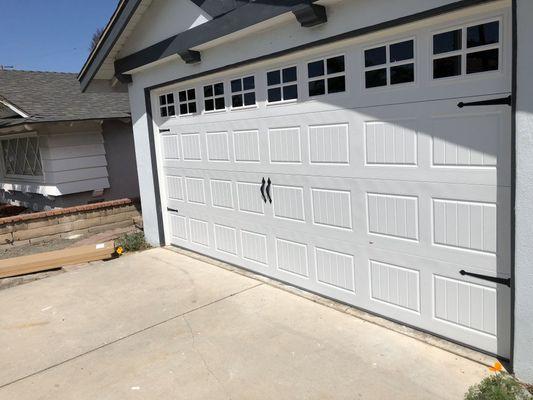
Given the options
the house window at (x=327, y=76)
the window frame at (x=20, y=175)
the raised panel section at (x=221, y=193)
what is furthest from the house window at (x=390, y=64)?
the window frame at (x=20, y=175)

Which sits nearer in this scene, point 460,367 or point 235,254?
point 460,367

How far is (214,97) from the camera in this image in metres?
6.05

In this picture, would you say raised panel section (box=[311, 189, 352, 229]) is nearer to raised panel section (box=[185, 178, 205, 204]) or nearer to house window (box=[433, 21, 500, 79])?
house window (box=[433, 21, 500, 79])

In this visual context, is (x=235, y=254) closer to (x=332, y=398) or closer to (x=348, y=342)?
(x=348, y=342)

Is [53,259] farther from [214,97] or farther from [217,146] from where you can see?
[214,97]

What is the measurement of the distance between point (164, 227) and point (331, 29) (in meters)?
4.70

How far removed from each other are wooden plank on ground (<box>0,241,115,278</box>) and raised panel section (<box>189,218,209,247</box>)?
1396 mm

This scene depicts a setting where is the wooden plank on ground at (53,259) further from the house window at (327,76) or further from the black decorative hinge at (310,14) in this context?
the black decorative hinge at (310,14)

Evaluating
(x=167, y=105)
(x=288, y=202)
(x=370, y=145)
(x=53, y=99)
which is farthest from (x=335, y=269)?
(x=53, y=99)

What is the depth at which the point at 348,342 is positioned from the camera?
13.0ft

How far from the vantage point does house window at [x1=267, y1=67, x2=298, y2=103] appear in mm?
4832

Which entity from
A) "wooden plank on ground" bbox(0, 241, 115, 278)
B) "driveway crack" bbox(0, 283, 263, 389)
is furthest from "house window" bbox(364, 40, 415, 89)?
"wooden plank on ground" bbox(0, 241, 115, 278)

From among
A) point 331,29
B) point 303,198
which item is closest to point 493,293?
→ point 303,198

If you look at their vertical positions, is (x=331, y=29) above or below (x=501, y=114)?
above
